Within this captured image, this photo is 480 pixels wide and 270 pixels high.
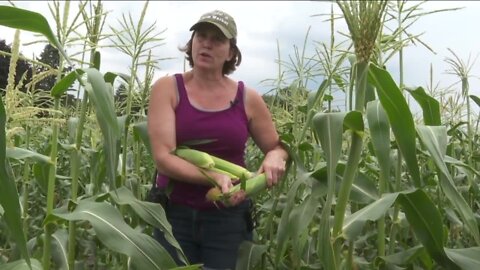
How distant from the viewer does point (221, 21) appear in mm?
3293

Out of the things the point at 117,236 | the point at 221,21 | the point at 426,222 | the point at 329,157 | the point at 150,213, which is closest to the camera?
the point at 329,157

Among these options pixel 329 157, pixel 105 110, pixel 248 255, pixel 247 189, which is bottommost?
pixel 248 255

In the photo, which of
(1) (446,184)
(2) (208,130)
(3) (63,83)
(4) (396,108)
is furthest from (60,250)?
(1) (446,184)

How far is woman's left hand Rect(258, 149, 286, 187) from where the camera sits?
3.10 metres

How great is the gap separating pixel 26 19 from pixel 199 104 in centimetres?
149

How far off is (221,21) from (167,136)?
701 millimetres

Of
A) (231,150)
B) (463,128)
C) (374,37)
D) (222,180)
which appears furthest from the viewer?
(463,128)

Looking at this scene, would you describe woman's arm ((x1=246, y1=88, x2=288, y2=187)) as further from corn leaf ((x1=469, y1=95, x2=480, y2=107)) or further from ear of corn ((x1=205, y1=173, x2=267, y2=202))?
corn leaf ((x1=469, y1=95, x2=480, y2=107))

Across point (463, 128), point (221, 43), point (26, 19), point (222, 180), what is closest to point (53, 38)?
point (26, 19)

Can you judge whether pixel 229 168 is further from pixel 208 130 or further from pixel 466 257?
pixel 466 257

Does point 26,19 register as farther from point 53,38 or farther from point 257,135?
point 257,135

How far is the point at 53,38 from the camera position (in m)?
1.92

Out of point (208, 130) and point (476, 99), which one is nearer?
point (208, 130)

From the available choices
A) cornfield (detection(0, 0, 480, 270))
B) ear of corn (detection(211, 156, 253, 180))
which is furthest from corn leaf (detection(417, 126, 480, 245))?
ear of corn (detection(211, 156, 253, 180))
